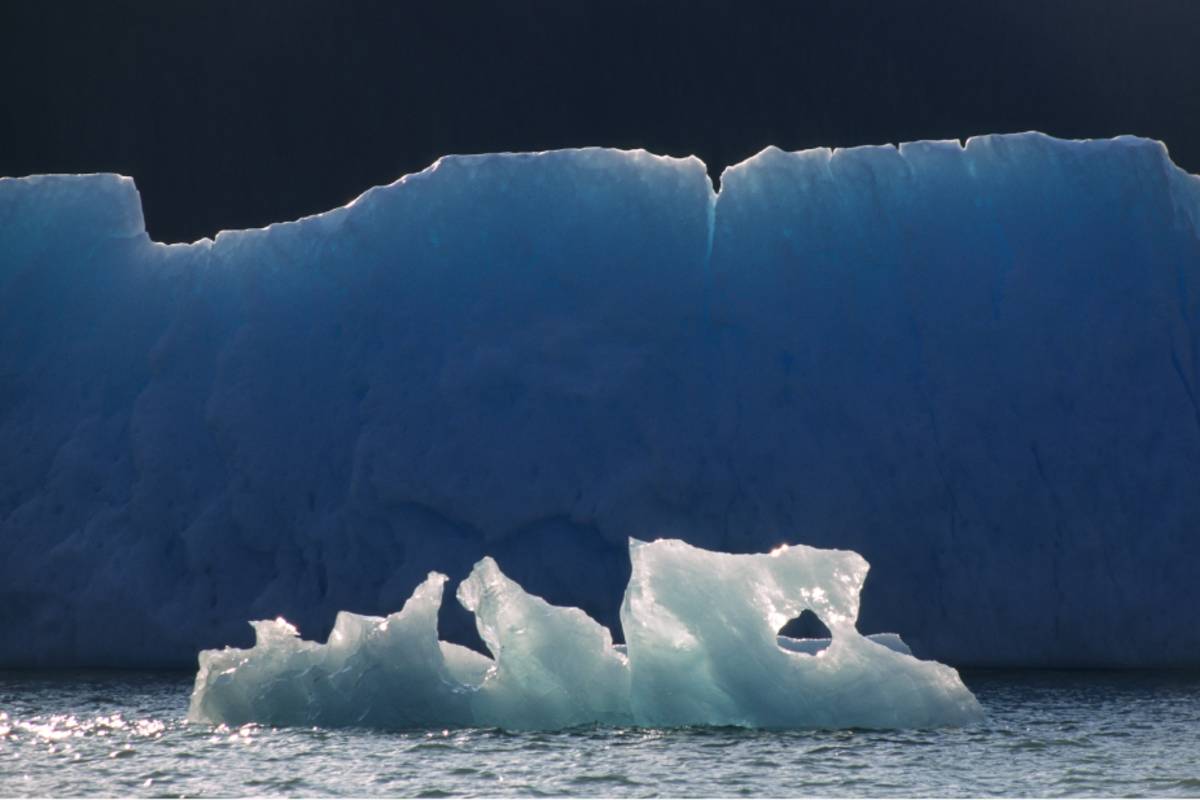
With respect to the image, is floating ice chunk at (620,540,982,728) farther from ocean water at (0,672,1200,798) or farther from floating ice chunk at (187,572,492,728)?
floating ice chunk at (187,572,492,728)

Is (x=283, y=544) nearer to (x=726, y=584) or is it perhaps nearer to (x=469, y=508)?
(x=469, y=508)

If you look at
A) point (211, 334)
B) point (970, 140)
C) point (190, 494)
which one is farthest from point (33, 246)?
point (970, 140)

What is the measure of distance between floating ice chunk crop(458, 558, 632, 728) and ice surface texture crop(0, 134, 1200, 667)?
3261 millimetres

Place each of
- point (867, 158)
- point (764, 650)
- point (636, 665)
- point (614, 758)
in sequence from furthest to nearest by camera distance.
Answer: point (867, 158) < point (636, 665) < point (764, 650) < point (614, 758)

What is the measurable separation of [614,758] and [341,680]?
1789 mm

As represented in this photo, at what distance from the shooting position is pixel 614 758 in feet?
24.7

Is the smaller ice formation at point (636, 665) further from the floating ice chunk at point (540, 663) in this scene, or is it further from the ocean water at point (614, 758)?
the ocean water at point (614, 758)

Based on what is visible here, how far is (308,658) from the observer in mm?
8719

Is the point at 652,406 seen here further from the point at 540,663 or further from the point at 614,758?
the point at 614,758

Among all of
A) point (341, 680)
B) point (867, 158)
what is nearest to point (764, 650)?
point (341, 680)

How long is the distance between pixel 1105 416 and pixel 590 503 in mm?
3680

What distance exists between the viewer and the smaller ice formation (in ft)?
27.6

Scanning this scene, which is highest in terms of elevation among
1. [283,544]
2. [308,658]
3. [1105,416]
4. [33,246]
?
[33,246]

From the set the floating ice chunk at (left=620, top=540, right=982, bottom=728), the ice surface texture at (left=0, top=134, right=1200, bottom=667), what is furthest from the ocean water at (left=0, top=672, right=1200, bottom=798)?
the ice surface texture at (left=0, top=134, right=1200, bottom=667)
